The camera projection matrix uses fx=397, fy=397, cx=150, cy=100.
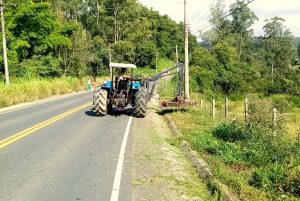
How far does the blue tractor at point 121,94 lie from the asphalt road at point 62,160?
1.64 meters

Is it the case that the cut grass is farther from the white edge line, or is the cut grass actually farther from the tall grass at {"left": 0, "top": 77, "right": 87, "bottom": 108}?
the tall grass at {"left": 0, "top": 77, "right": 87, "bottom": 108}

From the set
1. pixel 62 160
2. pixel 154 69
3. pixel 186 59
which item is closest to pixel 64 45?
pixel 186 59

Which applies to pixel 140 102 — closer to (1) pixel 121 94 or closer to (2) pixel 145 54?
(1) pixel 121 94

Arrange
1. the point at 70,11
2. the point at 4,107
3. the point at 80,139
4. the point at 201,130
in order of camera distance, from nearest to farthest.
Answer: the point at 80,139
the point at 201,130
the point at 4,107
the point at 70,11

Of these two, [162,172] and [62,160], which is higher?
[62,160]

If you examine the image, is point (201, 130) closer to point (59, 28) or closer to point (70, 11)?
point (59, 28)

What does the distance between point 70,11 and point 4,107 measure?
2426 inches

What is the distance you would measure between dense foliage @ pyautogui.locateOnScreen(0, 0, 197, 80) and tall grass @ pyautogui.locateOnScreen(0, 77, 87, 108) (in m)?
3.06

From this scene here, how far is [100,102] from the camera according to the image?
18.1 metres

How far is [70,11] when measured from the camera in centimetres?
8275

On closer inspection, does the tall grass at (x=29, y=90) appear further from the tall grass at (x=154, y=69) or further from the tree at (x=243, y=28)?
the tree at (x=243, y=28)

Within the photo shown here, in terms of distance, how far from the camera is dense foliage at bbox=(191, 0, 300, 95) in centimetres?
5605

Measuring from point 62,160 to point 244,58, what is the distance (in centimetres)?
8437

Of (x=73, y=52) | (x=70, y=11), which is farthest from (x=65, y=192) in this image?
(x=70, y=11)
